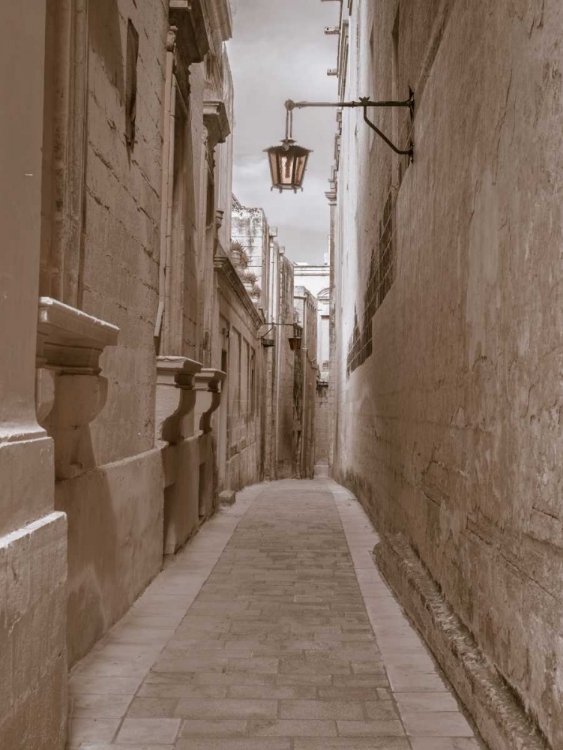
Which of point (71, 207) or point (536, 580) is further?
point (71, 207)

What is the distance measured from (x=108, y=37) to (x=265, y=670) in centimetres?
363

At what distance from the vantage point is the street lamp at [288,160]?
7.55 m

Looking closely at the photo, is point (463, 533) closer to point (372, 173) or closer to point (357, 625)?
point (357, 625)

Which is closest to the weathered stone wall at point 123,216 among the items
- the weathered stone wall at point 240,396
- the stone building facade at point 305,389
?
the weathered stone wall at point 240,396

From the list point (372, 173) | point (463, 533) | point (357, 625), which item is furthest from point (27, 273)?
point (372, 173)

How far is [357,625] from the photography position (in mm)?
4879

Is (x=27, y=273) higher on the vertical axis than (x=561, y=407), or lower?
higher

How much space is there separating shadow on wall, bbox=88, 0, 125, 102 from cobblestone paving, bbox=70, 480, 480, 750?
128 inches

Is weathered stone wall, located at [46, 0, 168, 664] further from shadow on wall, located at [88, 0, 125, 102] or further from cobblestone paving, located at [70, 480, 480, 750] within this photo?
cobblestone paving, located at [70, 480, 480, 750]

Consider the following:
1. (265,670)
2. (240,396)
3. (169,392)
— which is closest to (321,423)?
(240,396)

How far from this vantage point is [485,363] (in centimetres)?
351

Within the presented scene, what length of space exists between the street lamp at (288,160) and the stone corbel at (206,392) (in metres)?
2.23

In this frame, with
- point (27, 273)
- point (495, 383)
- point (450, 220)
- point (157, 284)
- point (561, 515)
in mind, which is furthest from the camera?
point (157, 284)

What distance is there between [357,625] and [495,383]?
2.17m
